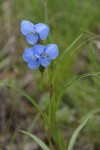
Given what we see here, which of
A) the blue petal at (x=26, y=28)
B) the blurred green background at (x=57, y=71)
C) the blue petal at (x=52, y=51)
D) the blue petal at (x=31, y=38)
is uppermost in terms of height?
the blue petal at (x=26, y=28)

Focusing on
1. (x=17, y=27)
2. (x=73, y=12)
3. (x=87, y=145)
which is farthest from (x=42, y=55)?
(x=17, y=27)

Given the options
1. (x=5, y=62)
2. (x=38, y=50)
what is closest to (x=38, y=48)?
(x=38, y=50)

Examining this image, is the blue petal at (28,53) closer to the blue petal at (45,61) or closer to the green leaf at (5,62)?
the blue petal at (45,61)

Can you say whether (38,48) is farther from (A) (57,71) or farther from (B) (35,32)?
(A) (57,71)

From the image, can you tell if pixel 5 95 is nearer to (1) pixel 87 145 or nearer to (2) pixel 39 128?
(2) pixel 39 128

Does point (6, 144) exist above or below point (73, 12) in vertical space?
below

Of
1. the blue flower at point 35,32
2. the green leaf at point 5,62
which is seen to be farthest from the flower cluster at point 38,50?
the green leaf at point 5,62

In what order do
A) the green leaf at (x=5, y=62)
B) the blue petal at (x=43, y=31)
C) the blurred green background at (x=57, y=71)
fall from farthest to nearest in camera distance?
the green leaf at (x=5, y=62), the blurred green background at (x=57, y=71), the blue petal at (x=43, y=31)

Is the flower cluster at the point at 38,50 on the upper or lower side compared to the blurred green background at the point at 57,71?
upper
